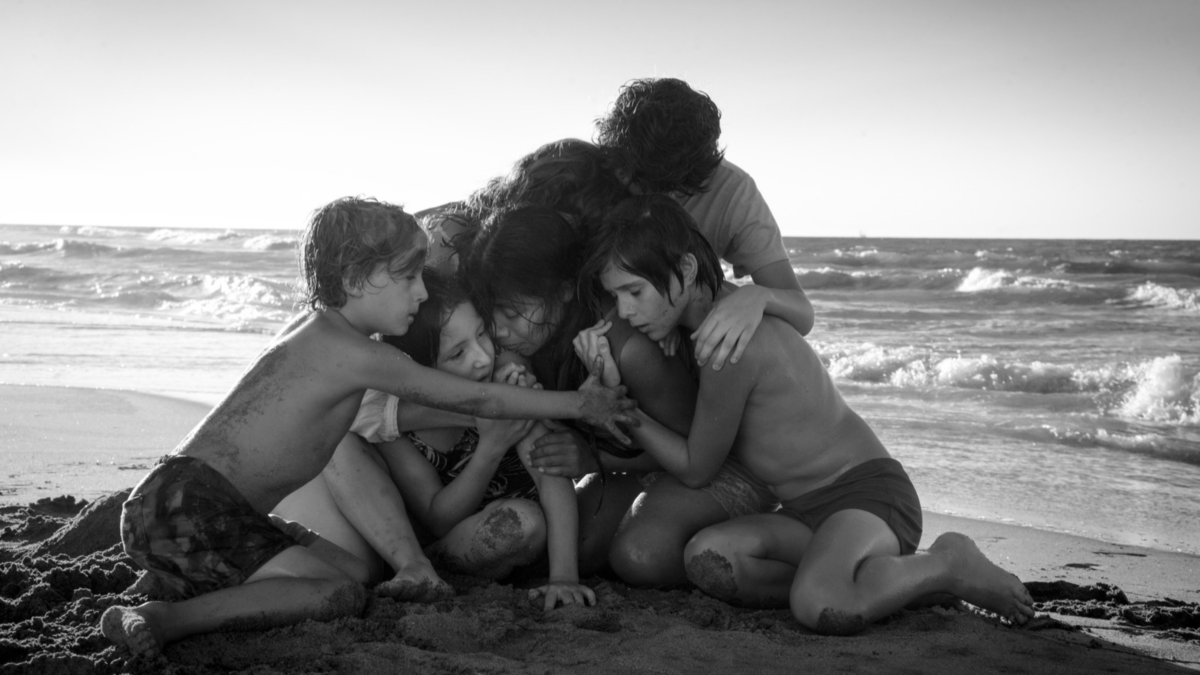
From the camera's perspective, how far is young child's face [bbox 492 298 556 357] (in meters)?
2.94

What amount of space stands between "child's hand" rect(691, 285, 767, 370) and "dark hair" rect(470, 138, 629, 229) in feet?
1.65

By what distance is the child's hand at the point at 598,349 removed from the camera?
281cm

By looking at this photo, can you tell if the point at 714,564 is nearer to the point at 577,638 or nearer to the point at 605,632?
the point at 605,632

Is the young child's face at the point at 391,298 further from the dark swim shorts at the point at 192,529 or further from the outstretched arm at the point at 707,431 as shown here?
A: the outstretched arm at the point at 707,431

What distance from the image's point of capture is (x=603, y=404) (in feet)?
8.98

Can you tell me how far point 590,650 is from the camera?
2355mm

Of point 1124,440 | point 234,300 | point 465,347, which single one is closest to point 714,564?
point 465,347

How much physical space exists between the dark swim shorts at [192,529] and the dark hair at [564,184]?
1.18 metres

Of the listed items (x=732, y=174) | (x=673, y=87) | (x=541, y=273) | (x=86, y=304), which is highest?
(x=673, y=87)

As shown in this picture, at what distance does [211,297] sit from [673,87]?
1264 centimetres

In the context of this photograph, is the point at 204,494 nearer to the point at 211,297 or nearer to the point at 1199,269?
the point at 211,297

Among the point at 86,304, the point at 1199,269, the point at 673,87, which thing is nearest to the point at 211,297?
the point at 86,304

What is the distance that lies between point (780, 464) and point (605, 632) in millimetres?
788

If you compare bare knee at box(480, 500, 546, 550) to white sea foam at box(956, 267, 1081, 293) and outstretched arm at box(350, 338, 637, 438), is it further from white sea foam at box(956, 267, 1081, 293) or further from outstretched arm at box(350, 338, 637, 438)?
white sea foam at box(956, 267, 1081, 293)
